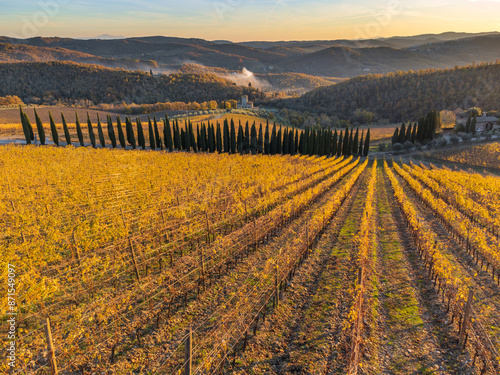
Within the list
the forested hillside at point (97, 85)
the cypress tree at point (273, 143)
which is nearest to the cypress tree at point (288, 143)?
the cypress tree at point (273, 143)

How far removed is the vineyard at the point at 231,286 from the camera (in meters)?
6.55

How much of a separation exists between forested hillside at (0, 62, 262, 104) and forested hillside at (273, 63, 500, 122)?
48.6m

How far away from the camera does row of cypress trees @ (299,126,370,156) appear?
5619cm

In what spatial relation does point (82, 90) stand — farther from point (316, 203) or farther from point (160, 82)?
point (316, 203)

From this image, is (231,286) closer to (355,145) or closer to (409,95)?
(355,145)

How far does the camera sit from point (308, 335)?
295 inches

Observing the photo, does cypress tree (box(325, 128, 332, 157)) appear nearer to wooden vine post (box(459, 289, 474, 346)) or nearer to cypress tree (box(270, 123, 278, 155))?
cypress tree (box(270, 123, 278, 155))

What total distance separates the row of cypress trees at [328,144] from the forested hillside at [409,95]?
84787 mm

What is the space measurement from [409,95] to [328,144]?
4321 inches

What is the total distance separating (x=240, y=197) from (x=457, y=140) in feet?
212

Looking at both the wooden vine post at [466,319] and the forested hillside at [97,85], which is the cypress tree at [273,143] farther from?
the forested hillside at [97,85]

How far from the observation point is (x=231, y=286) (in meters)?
9.63

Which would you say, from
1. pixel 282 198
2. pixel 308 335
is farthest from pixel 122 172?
pixel 308 335

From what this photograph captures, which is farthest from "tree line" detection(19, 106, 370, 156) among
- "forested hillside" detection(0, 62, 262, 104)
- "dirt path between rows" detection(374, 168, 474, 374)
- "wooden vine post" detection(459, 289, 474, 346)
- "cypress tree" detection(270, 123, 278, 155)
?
"forested hillside" detection(0, 62, 262, 104)
